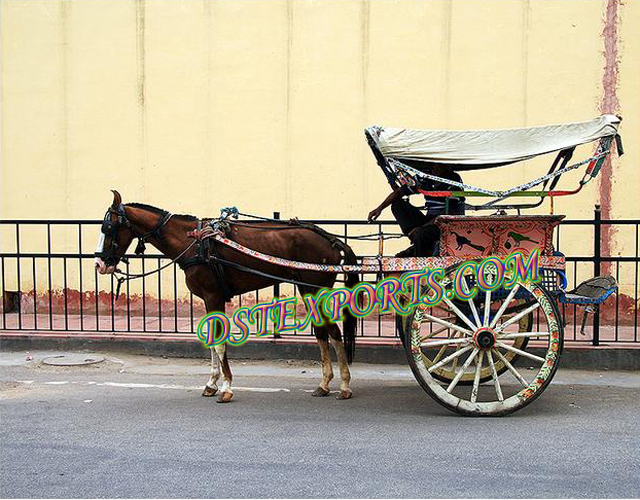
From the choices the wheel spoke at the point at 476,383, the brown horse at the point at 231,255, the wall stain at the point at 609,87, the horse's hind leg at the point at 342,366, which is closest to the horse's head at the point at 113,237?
the brown horse at the point at 231,255

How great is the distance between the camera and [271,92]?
11023mm

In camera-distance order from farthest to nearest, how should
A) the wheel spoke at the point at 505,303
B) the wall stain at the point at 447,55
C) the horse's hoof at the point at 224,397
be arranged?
the wall stain at the point at 447,55 → the horse's hoof at the point at 224,397 → the wheel spoke at the point at 505,303

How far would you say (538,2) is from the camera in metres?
10.4

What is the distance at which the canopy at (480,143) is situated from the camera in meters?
6.20

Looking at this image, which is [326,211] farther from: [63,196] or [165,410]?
[165,410]

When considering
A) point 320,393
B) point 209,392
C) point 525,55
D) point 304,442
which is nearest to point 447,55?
point 525,55

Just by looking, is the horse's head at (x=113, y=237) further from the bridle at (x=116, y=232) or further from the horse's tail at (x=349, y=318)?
the horse's tail at (x=349, y=318)

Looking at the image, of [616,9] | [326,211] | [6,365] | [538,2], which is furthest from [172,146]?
[616,9]

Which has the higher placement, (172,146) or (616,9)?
(616,9)

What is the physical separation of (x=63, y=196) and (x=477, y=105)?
616 cm

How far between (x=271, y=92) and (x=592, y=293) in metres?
5.89

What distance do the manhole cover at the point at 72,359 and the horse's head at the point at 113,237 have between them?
6.55 feet

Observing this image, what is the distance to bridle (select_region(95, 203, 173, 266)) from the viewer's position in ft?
22.0

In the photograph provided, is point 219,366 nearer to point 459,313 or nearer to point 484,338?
point 459,313
